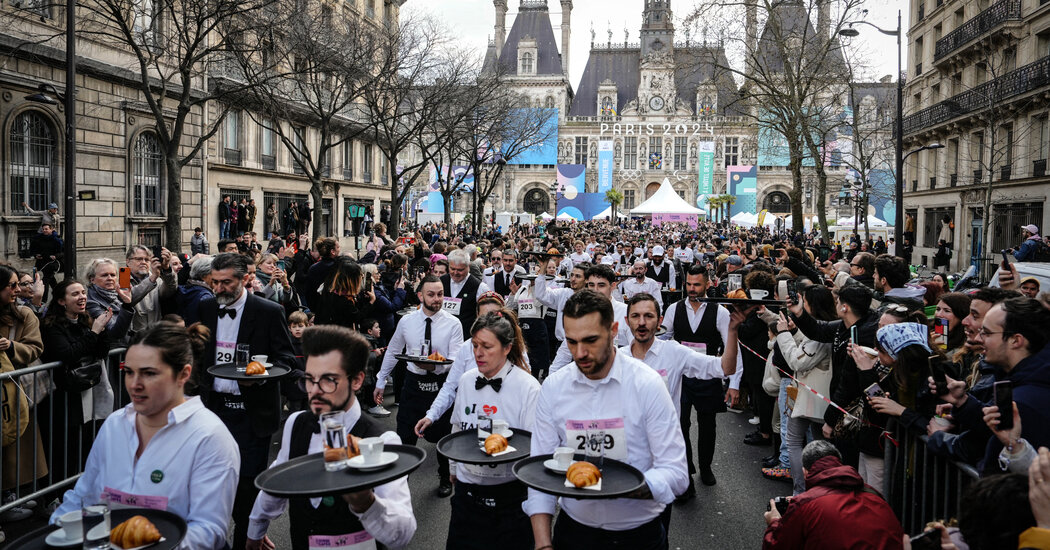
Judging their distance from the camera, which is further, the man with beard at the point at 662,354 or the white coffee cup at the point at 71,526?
the man with beard at the point at 662,354

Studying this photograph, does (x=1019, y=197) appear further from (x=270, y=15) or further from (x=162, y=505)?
(x=162, y=505)

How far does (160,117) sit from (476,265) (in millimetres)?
8004

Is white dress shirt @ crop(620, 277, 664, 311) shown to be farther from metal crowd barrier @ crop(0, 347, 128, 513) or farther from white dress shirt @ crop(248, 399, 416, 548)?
white dress shirt @ crop(248, 399, 416, 548)

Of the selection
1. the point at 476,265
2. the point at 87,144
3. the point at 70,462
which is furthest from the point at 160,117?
the point at 70,462

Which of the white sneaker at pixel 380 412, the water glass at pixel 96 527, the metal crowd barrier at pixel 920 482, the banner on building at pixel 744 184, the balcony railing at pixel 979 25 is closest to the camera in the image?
the water glass at pixel 96 527

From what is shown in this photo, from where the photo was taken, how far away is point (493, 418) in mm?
4383

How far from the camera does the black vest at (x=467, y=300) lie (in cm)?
855

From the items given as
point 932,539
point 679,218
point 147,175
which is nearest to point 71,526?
point 932,539

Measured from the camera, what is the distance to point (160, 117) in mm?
15000

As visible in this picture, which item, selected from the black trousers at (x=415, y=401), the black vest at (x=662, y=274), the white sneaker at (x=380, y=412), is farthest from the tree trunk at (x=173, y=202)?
the black trousers at (x=415, y=401)

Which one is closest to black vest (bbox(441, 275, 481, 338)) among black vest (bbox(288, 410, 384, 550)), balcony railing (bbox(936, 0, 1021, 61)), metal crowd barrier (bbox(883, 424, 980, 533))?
metal crowd barrier (bbox(883, 424, 980, 533))

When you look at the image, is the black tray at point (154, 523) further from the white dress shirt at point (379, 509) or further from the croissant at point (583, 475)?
the croissant at point (583, 475)

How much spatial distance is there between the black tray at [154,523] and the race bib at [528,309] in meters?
6.68

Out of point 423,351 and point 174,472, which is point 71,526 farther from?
point 423,351
